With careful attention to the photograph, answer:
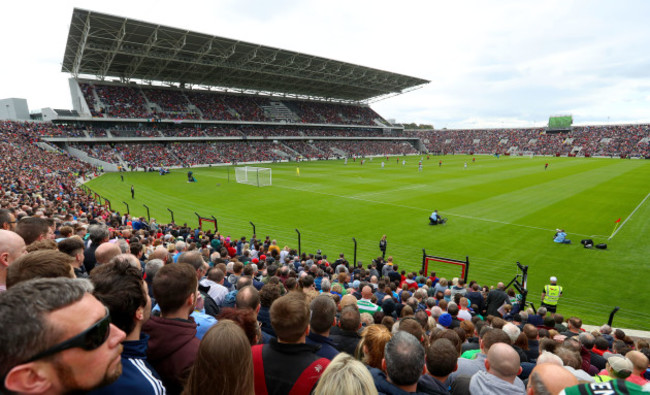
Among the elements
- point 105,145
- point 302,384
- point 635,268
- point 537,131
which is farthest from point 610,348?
point 537,131

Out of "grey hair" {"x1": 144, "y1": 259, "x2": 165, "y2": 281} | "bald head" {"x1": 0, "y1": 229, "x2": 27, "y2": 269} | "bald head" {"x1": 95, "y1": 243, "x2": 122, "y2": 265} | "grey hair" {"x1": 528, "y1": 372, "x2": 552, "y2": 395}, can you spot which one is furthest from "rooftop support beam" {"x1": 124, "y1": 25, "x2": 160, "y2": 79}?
"grey hair" {"x1": 528, "y1": 372, "x2": 552, "y2": 395}

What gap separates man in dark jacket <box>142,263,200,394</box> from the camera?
2588mm

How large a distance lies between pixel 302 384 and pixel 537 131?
111857 millimetres

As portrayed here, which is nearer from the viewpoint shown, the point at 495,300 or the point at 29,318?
the point at 29,318

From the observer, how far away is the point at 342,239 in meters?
17.2

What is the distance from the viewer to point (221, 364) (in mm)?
2000

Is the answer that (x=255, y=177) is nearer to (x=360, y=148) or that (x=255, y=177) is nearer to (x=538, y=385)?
(x=538, y=385)

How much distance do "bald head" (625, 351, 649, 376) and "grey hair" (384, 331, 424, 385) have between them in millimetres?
3957

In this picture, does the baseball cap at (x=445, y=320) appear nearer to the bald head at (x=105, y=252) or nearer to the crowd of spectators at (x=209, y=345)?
the crowd of spectators at (x=209, y=345)

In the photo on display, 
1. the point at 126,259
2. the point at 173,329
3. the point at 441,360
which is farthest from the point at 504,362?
the point at 126,259

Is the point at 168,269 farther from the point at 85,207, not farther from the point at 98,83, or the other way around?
the point at 98,83

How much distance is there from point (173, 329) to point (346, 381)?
169cm

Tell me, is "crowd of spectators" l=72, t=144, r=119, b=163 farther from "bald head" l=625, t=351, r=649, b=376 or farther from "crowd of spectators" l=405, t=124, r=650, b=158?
"crowd of spectators" l=405, t=124, r=650, b=158

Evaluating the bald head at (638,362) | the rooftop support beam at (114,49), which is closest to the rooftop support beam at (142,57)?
the rooftop support beam at (114,49)
